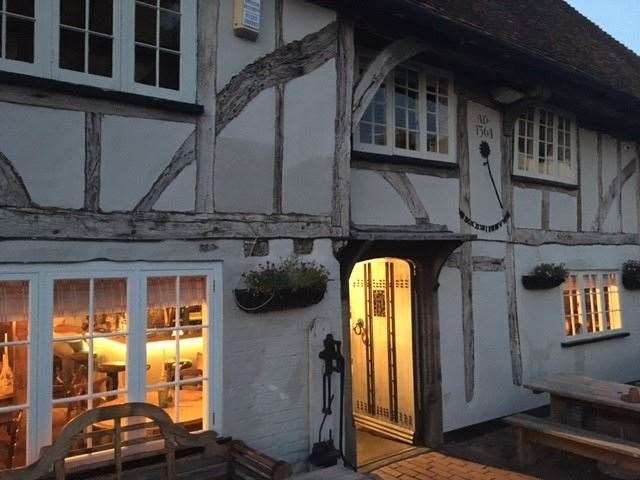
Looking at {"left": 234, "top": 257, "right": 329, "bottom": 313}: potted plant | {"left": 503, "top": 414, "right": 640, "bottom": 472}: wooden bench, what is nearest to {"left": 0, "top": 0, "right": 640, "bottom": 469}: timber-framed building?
{"left": 234, "top": 257, "right": 329, "bottom": 313}: potted plant

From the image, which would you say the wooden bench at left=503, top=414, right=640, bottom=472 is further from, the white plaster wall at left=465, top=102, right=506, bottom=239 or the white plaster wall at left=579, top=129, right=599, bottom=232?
the white plaster wall at left=579, top=129, right=599, bottom=232

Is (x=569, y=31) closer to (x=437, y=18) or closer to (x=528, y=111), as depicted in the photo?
(x=528, y=111)

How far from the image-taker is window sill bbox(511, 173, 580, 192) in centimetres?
781

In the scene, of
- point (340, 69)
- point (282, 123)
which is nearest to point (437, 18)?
point (340, 69)

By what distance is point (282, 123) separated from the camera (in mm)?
5105

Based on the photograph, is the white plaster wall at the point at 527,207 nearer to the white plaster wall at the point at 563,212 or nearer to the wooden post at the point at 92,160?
the white plaster wall at the point at 563,212

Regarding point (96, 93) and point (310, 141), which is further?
point (310, 141)

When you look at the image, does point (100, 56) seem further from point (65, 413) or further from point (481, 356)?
point (481, 356)

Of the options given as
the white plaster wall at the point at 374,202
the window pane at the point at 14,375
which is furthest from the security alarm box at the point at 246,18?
the window pane at the point at 14,375

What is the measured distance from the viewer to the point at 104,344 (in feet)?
13.8

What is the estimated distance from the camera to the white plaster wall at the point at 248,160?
4.73 m

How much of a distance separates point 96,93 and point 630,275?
8881mm

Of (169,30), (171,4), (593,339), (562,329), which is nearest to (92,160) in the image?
(169,30)

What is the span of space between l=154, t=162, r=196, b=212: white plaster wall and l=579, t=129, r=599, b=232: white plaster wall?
6.82 m
